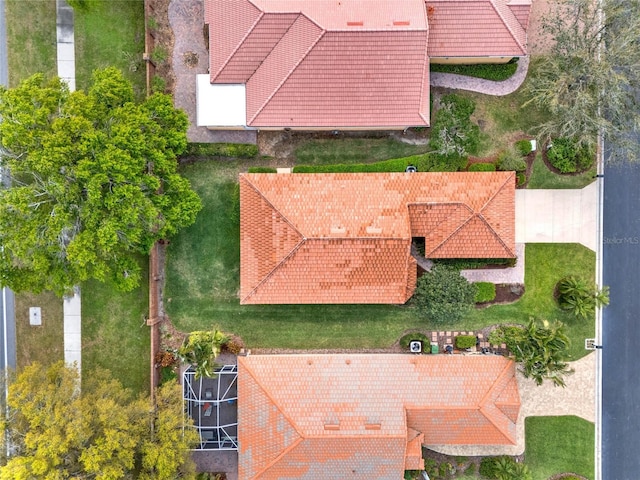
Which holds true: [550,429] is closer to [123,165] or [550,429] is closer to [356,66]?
[356,66]

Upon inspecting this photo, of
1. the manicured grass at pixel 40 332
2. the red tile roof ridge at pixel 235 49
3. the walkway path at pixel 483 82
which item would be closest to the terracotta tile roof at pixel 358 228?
the walkway path at pixel 483 82

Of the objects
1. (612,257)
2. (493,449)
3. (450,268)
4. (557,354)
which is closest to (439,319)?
(450,268)

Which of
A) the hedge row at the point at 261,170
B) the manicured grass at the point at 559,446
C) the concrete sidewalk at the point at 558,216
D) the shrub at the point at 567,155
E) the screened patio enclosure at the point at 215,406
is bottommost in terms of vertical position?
the manicured grass at the point at 559,446

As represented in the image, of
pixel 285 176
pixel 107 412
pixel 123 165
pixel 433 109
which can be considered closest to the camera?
pixel 123 165

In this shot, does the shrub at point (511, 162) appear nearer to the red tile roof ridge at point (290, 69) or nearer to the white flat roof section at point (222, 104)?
the red tile roof ridge at point (290, 69)

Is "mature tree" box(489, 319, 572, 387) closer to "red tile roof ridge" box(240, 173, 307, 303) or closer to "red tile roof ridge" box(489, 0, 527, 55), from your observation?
"red tile roof ridge" box(240, 173, 307, 303)
